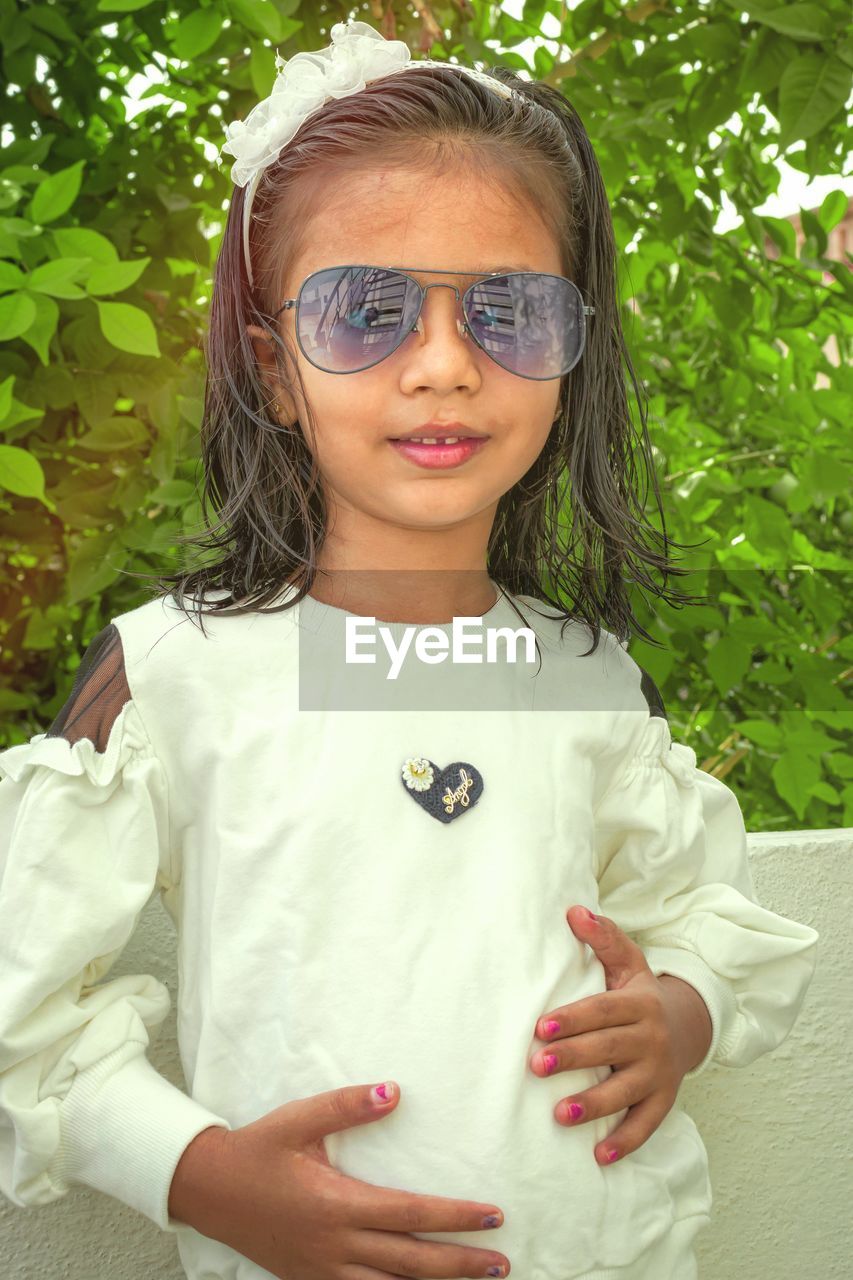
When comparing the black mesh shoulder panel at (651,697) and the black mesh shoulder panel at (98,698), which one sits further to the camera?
the black mesh shoulder panel at (651,697)

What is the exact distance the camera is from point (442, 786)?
3.38 ft

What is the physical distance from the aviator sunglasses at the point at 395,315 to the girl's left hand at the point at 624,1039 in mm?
463

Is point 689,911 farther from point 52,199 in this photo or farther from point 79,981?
point 52,199

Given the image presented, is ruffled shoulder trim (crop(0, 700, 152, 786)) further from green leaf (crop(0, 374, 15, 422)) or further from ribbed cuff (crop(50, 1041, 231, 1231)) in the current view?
green leaf (crop(0, 374, 15, 422))

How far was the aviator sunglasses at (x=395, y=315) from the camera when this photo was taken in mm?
984

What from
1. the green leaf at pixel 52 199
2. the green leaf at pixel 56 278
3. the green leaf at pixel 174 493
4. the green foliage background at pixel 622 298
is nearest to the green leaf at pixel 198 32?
the green foliage background at pixel 622 298

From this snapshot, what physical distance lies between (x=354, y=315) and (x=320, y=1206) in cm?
66

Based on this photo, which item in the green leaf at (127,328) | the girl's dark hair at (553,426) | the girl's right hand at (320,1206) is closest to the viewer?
the girl's right hand at (320,1206)

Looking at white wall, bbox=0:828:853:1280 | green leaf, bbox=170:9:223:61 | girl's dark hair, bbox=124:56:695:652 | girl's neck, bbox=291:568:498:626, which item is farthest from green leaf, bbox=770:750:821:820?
green leaf, bbox=170:9:223:61

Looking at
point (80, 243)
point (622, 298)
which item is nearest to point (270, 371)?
point (80, 243)

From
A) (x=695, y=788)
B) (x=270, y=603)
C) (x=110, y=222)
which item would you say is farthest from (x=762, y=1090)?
(x=110, y=222)

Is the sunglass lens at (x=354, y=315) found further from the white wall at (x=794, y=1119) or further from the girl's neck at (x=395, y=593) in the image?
the white wall at (x=794, y=1119)

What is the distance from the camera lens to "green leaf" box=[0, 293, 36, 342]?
1310mm

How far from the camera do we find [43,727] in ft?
6.93
